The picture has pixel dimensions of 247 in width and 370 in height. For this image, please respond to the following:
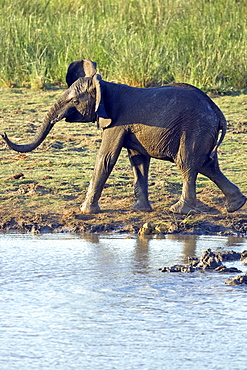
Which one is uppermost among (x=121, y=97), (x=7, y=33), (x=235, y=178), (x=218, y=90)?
(x=7, y=33)

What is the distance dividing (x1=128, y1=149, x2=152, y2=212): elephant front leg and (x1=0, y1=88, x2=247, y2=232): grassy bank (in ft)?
0.33

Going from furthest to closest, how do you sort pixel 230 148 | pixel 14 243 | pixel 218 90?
1. pixel 218 90
2. pixel 230 148
3. pixel 14 243

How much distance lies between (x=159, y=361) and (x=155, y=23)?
34.3ft

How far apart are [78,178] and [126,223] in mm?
1402

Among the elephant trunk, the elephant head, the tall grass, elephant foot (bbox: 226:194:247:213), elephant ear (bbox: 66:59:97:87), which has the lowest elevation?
elephant foot (bbox: 226:194:247:213)

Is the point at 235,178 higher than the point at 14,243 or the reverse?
higher

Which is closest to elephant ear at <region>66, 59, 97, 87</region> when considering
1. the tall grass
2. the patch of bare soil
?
the patch of bare soil

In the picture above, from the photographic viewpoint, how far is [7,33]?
13367 millimetres

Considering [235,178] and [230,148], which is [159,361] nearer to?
[235,178]

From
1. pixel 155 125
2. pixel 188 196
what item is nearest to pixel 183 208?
pixel 188 196

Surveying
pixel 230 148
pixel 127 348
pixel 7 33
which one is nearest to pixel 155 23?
pixel 7 33

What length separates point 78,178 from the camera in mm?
9102

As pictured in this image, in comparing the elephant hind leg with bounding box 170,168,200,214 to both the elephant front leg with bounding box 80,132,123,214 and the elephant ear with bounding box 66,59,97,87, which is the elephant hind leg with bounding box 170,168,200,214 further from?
the elephant ear with bounding box 66,59,97,87

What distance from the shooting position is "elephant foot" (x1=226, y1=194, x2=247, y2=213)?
8.01 meters
